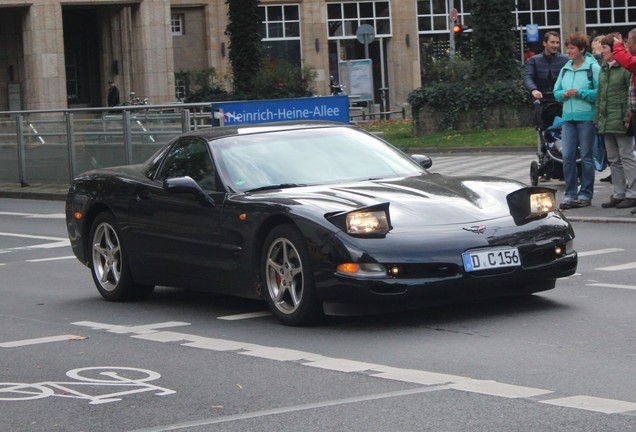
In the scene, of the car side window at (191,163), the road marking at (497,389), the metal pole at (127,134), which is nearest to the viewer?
the road marking at (497,389)

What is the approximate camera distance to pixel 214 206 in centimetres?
1014

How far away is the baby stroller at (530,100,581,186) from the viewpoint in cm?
1914

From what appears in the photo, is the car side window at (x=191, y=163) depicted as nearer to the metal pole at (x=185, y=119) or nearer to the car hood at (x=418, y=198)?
the car hood at (x=418, y=198)

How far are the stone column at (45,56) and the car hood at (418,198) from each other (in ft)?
114

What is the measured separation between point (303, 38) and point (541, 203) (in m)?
44.5

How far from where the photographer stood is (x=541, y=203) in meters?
9.67

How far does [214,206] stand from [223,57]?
43.4 m

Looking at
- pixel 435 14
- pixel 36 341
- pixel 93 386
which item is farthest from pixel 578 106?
pixel 435 14

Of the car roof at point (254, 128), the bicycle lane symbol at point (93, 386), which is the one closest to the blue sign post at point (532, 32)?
the car roof at point (254, 128)

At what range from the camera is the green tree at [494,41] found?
34312mm

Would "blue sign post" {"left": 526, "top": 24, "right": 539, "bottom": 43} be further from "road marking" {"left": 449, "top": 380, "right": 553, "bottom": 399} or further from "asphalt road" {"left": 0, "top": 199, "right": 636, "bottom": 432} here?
"road marking" {"left": 449, "top": 380, "right": 553, "bottom": 399}

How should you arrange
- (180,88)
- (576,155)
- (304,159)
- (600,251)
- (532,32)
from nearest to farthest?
(304,159)
(600,251)
(576,155)
(180,88)
(532,32)

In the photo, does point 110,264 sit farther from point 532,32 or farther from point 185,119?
point 532,32

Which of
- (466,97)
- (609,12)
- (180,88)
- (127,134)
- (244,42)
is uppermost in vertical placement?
(609,12)
